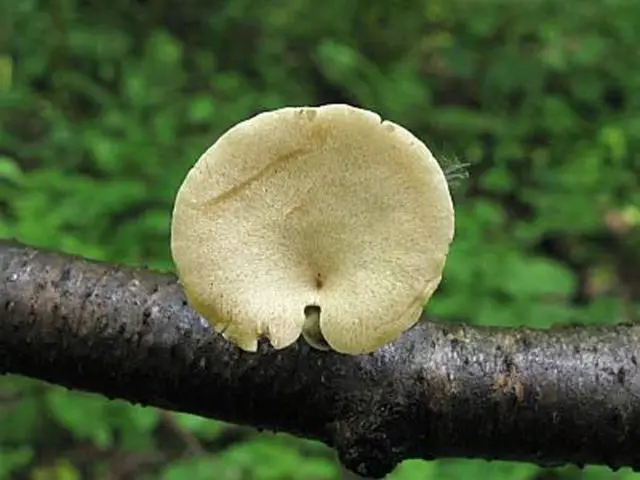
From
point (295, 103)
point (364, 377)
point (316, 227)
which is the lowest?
point (295, 103)

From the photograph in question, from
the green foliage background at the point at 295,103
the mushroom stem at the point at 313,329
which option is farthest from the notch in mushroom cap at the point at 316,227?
the green foliage background at the point at 295,103

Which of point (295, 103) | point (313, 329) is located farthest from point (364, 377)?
point (295, 103)

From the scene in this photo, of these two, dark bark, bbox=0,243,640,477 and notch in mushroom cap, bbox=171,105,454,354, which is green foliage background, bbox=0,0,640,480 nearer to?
dark bark, bbox=0,243,640,477

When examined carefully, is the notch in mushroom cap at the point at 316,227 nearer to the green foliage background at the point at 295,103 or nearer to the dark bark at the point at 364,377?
the dark bark at the point at 364,377

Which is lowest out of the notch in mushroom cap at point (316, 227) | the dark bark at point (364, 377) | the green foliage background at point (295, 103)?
the green foliage background at point (295, 103)

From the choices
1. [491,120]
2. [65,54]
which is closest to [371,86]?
[491,120]

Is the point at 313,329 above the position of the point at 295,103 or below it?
above

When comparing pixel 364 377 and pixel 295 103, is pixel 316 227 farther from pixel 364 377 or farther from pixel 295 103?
pixel 295 103

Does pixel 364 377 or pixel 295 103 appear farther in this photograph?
pixel 295 103
